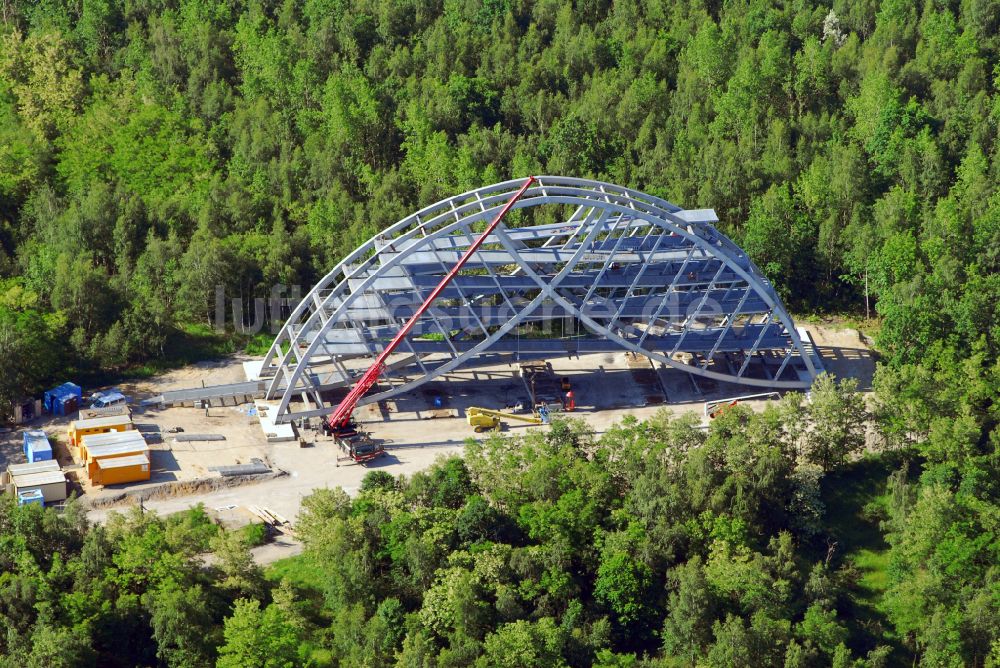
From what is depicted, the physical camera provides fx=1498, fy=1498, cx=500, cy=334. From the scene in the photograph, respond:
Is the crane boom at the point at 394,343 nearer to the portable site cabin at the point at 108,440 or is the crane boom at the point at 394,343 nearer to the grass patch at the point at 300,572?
the portable site cabin at the point at 108,440

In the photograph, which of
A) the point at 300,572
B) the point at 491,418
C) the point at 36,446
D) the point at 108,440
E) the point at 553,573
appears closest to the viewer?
the point at 553,573

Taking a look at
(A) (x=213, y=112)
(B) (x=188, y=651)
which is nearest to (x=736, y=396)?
(B) (x=188, y=651)

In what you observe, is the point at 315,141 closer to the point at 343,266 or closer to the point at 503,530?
the point at 343,266

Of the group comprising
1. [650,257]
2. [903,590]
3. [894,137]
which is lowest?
[903,590]

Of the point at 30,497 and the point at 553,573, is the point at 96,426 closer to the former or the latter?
the point at 30,497

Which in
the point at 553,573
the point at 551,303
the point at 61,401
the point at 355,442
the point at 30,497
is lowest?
the point at 553,573

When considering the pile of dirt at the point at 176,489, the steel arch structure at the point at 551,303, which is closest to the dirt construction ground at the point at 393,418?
the pile of dirt at the point at 176,489

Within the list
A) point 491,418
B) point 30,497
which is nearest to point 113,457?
point 30,497
